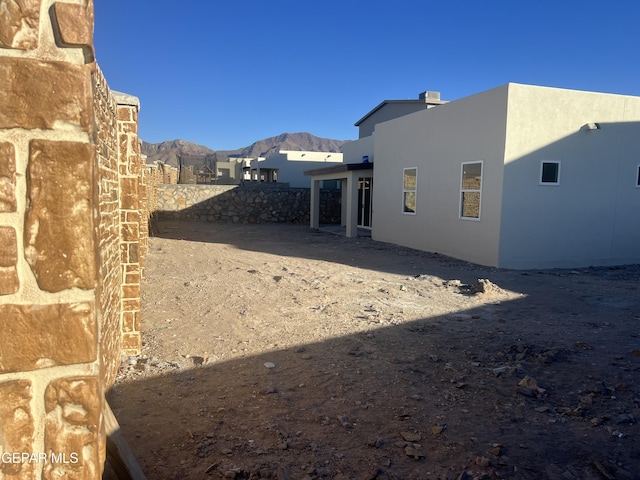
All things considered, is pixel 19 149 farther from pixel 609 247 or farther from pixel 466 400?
pixel 609 247

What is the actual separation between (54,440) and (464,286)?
7.71 metres

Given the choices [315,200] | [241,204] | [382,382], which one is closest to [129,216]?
[382,382]

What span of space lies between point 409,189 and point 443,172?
70.9 inches

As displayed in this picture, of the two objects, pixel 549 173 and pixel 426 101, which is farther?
pixel 426 101

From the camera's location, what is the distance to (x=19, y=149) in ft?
4.51

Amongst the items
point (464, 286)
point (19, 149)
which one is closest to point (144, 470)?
point (19, 149)

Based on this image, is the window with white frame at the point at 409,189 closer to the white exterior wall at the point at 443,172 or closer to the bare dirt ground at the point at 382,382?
the white exterior wall at the point at 443,172

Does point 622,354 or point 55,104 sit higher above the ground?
point 55,104

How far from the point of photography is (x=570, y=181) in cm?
1088

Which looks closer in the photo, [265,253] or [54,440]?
[54,440]

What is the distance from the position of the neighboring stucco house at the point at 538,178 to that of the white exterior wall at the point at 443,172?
3 cm

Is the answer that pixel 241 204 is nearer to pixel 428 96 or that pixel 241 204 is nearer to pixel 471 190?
pixel 428 96

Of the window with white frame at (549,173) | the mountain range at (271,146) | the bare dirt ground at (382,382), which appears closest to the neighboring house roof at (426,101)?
the window with white frame at (549,173)

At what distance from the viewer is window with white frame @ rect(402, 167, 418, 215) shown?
1374 cm
